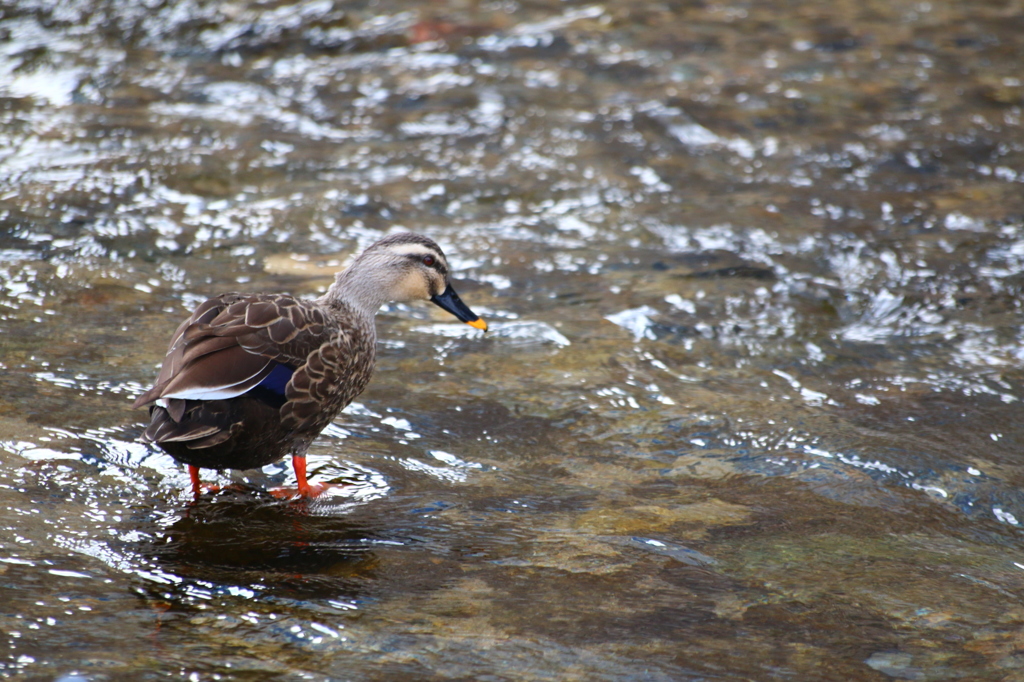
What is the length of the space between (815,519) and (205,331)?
2.77 m

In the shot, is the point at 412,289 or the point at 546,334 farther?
the point at 546,334

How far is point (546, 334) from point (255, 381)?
8.94 ft

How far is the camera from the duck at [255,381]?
398 centimetres

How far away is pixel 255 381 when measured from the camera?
417cm

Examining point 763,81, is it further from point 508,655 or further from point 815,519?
point 508,655

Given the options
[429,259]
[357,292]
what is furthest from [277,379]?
[429,259]

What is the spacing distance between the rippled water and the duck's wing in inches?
22.3

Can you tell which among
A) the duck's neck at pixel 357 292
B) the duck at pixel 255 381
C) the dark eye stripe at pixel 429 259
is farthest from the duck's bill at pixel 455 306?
the duck at pixel 255 381

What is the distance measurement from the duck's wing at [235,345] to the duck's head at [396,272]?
1.88 ft

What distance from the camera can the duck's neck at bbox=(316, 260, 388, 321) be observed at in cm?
516

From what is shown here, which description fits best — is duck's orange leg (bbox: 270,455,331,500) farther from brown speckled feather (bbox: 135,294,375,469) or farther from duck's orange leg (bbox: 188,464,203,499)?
duck's orange leg (bbox: 188,464,203,499)

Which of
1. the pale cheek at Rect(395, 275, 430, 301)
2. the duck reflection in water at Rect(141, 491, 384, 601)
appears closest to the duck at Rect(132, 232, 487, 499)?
the duck reflection in water at Rect(141, 491, 384, 601)

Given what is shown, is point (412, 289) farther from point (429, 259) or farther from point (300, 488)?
point (300, 488)

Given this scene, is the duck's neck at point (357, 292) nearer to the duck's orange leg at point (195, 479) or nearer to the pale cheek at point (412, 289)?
the pale cheek at point (412, 289)
